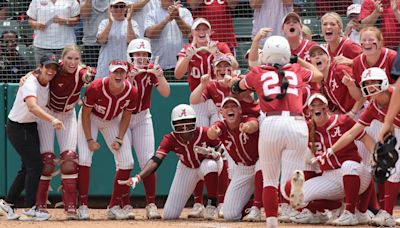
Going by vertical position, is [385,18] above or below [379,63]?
above

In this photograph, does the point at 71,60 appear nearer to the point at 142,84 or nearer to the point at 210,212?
the point at 142,84

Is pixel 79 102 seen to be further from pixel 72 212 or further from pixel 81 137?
pixel 72 212

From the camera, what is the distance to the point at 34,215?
9.92 metres

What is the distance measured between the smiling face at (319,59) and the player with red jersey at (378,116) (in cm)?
74

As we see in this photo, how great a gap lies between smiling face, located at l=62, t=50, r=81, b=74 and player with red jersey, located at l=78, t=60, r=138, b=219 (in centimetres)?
28

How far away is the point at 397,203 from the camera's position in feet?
38.1

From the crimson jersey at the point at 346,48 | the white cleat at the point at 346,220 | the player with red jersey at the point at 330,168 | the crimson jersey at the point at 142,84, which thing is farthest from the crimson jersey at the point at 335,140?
the crimson jersey at the point at 142,84

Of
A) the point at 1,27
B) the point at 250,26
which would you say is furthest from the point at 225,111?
the point at 1,27

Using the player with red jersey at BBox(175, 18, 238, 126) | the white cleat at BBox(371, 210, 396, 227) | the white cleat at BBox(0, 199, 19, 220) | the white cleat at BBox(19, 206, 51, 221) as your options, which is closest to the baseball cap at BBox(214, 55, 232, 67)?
the player with red jersey at BBox(175, 18, 238, 126)

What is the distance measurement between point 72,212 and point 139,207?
201 centimetres

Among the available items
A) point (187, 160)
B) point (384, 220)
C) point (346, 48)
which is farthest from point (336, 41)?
point (384, 220)

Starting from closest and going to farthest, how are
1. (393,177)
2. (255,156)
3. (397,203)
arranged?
(393,177), (255,156), (397,203)

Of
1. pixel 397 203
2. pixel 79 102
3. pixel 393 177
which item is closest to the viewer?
pixel 393 177

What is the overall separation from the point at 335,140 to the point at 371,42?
97cm
